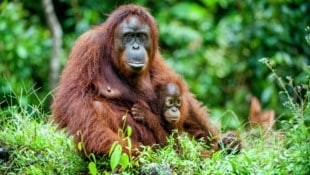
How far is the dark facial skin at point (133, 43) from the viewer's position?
511cm

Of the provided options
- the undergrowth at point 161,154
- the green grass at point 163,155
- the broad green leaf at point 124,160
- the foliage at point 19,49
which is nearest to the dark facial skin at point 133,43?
the undergrowth at point 161,154

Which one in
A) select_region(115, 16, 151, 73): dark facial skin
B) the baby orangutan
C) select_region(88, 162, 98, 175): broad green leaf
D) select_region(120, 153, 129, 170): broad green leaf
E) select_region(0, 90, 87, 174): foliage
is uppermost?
select_region(115, 16, 151, 73): dark facial skin

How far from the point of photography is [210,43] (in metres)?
9.66

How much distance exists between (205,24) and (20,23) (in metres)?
2.32

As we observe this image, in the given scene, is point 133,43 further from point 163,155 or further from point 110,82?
point 163,155

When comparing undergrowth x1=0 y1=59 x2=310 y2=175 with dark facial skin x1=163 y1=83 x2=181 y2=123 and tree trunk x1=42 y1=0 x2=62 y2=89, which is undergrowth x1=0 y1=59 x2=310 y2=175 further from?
tree trunk x1=42 y1=0 x2=62 y2=89

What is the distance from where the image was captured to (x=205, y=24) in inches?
376

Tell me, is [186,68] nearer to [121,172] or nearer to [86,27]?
[86,27]

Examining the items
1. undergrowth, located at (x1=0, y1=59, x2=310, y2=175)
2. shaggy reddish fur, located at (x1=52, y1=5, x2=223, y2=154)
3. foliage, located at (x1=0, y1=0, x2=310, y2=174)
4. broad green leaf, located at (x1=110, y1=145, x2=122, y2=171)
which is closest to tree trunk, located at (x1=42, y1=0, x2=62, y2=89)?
foliage, located at (x1=0, y1=0, x2=310, y2=174)

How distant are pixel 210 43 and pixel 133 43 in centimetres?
457

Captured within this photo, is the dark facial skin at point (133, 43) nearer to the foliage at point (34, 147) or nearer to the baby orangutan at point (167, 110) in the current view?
the baby orangutan at point (167, 110)

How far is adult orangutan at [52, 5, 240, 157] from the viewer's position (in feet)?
15.9

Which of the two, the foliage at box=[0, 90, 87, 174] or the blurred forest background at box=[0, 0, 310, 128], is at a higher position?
the blurred forest background at box=[0, 0, 310, 128]

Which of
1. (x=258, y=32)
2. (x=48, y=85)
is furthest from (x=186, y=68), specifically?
(x=48, y=85)
